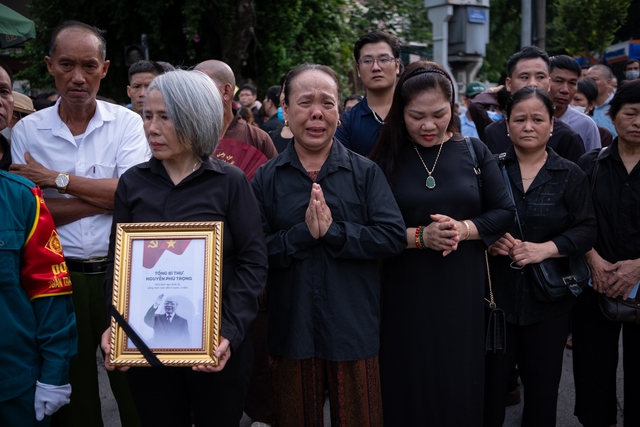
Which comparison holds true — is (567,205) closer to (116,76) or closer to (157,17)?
(157,17)

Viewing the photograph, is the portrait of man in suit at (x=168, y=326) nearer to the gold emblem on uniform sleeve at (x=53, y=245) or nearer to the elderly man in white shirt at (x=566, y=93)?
the gold emblem on uniform sleeve at (x=53, y=245)

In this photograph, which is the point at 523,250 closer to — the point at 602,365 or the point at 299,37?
the point at 602,365

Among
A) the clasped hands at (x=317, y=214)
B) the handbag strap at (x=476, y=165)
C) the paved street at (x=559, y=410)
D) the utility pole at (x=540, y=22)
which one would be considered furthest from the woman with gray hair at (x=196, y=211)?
the utility pole at (x=540, y=22)

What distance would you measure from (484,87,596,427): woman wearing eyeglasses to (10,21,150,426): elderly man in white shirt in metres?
2.18

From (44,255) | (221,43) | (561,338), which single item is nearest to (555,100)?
(561,338)

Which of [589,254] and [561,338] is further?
[589,254]

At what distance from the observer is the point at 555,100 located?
17.1 ft

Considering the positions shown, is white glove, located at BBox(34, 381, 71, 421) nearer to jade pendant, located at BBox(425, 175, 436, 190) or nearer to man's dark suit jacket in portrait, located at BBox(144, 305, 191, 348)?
man's dark suit jacket in portrait, located at BBox(144, 305, 191, 348)

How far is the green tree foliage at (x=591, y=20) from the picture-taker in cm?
1573

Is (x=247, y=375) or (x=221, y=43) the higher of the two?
(x=221, y=43)

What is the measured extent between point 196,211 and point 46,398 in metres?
1.01

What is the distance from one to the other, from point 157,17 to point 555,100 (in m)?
9.50

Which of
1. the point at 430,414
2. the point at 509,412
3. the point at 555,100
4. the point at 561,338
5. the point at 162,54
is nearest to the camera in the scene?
the point at 430,414

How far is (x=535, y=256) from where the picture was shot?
3348mm
